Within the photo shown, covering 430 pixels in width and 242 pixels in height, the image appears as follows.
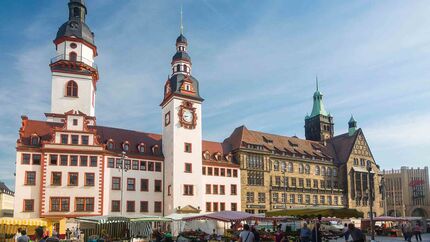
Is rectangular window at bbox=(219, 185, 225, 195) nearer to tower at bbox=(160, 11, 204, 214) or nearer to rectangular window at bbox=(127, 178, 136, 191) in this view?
tower at bbox=(160, 11, 204, 214)

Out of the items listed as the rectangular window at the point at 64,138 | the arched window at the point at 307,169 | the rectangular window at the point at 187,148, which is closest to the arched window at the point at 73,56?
the rectangular window at the point at 64,138

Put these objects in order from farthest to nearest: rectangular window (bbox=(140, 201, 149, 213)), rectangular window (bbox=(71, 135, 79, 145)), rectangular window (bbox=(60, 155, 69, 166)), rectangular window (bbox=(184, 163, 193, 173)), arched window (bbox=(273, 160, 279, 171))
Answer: arched window (bbox=(273, 160, 279, 171)) < rectangular window (bbox=(184, 163, 193, 173)) < rectangular window (bbox=(140, 201, 149, 213)) < rectangular window (bbox=(71, 135, 79, 145)) < rectangular window (bbox=(60, 155, 69, 166))

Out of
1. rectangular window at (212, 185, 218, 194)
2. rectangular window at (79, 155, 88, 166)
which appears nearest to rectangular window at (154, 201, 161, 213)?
rectangular window at (212, 185, 218, 194)

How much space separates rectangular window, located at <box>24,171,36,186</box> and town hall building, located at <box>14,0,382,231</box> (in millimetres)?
107

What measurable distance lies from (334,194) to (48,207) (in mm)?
49197

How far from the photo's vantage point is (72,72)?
59.4 m

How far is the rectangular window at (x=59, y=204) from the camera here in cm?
4963

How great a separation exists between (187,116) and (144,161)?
28.1ft

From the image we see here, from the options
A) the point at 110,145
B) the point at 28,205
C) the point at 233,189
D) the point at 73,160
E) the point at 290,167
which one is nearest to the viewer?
the point at 28,205

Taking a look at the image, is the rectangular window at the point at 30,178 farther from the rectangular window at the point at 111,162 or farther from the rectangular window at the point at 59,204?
the rectangular window at the point at 111,162

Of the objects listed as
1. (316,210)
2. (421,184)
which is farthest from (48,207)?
(421,184)

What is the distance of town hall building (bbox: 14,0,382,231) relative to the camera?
50.7 meters

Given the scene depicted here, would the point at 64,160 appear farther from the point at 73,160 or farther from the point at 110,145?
the point at 110,145

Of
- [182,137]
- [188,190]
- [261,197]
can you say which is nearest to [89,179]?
[188,190]
